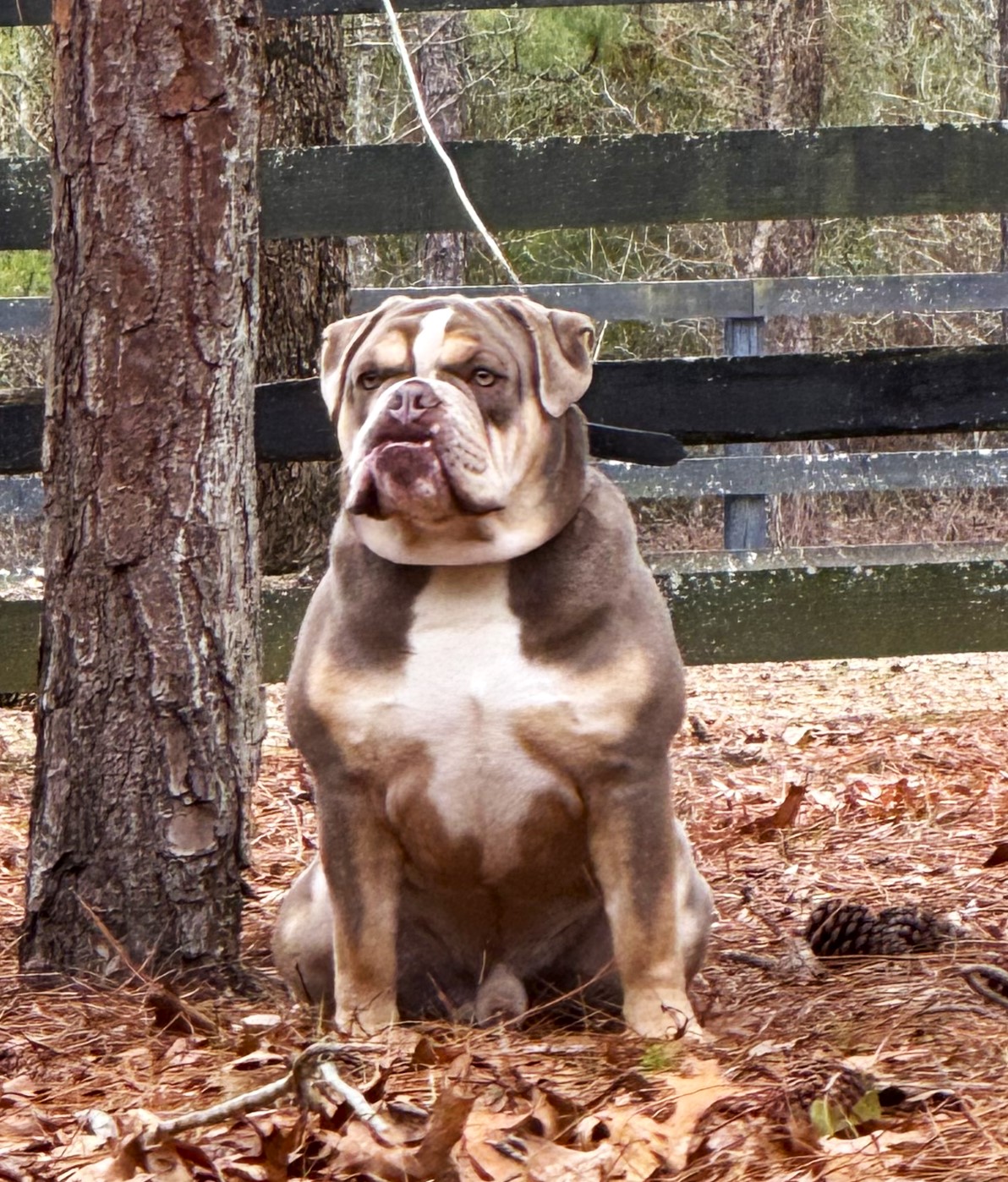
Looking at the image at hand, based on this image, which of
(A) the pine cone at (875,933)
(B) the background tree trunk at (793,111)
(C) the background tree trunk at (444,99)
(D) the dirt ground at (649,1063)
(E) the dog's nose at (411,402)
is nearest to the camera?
(D) the dirt ground at (649,1063)

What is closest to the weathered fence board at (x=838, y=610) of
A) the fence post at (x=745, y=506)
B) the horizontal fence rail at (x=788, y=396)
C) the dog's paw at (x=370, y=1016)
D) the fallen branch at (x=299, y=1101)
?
the horizontal fence rail at (x=788, y=396)

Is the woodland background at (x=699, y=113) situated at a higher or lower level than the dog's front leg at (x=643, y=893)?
higher

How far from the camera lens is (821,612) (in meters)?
4.82

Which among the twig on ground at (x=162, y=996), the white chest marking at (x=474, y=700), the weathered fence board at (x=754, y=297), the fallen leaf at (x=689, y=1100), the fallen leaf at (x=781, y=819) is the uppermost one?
the weathered fence board at (x=754, y=297)

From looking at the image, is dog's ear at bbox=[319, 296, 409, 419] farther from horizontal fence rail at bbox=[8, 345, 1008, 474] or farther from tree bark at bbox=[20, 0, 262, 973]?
horizontal fence rail at bbox=[8, 345, 1008, 474]

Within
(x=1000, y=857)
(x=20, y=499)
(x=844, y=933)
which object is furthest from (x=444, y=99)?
(x=844, y=933)

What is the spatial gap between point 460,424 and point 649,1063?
1.09m

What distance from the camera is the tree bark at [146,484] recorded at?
10.2ft

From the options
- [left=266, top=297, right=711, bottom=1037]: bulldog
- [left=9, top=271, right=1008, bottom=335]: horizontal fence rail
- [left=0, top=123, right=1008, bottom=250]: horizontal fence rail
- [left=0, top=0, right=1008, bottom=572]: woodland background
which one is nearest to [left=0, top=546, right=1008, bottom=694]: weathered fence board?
[left=0, top=123, right=1008, bottom=250]: horizontal fence rail

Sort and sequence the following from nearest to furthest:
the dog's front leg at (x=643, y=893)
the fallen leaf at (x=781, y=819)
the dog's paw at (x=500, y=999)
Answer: the dog's front leg at (x=643, y=893), the dog's paw at (x=500, y=999), the fallen leaf at (x=781, y=819)

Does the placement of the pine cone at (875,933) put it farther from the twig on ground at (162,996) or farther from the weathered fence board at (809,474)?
the weathered fence board at (809,474)

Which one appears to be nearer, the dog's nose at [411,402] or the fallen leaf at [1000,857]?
the dog's nose at [411,402]

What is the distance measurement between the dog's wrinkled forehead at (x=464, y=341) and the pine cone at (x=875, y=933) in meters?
1.30

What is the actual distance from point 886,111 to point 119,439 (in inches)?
691
